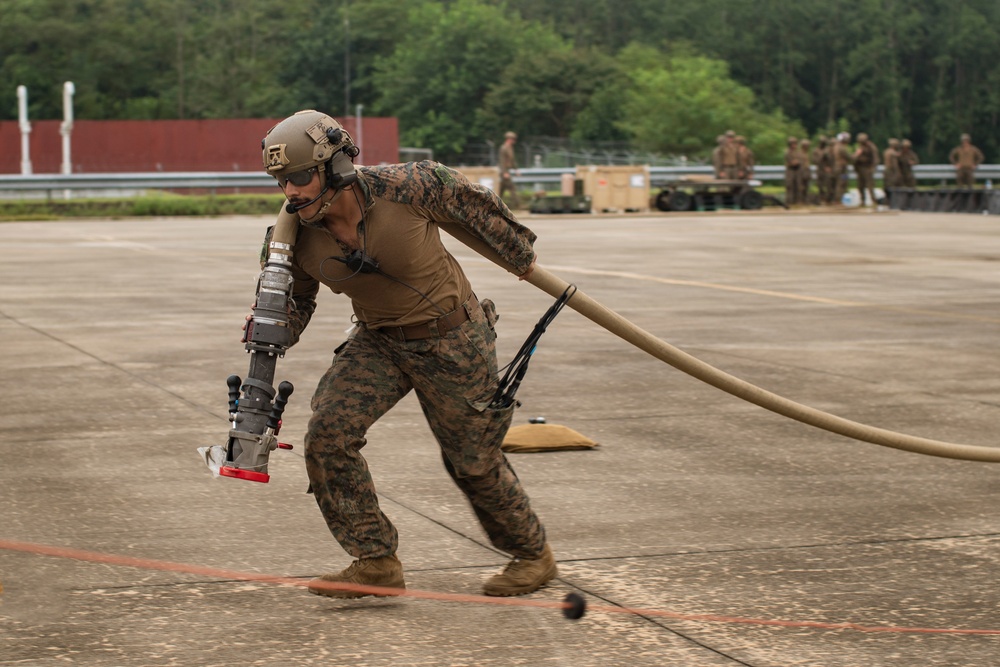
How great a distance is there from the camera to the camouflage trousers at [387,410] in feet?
15.5

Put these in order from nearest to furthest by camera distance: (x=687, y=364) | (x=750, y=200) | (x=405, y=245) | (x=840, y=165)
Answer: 1. (x=405, y=245)
2. (x=687, y=364)
3. (x=750, y=200)
4. (x=840, y=165)

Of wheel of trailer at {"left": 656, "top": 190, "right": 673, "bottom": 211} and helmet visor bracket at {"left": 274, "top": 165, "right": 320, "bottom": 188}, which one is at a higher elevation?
helmet visor bracket at {"left": 274, "top": 165, "right": 320, "bottom": 188}

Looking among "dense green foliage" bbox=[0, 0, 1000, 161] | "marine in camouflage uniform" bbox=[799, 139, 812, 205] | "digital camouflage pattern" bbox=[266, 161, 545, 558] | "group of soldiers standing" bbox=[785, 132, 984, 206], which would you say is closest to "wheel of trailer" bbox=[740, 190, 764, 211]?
"group of soldiers standing" bbox=[785, 132, 984, 206]

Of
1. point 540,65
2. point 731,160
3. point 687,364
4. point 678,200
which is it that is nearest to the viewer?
point 687,364

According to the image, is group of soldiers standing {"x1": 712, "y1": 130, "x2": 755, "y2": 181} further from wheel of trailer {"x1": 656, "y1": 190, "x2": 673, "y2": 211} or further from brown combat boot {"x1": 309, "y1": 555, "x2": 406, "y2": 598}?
brown combat boot {"x1": 309, "y1": 555, "x2": 406, "y2": 598}

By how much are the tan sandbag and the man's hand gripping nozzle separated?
3.13 meters

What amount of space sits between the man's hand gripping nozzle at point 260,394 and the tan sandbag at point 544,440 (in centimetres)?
313

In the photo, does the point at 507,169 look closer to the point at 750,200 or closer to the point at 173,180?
the point at 750,200

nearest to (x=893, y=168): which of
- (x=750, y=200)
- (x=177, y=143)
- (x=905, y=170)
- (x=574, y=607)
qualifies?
(x=905, y=170)

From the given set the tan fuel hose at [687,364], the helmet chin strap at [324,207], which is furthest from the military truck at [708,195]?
the helmet chin strap at [324,207]

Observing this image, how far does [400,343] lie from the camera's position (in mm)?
4809

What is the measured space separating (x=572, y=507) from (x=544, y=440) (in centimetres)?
126

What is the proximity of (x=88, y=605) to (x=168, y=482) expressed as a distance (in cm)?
195

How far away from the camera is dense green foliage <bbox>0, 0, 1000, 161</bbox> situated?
8025cm
